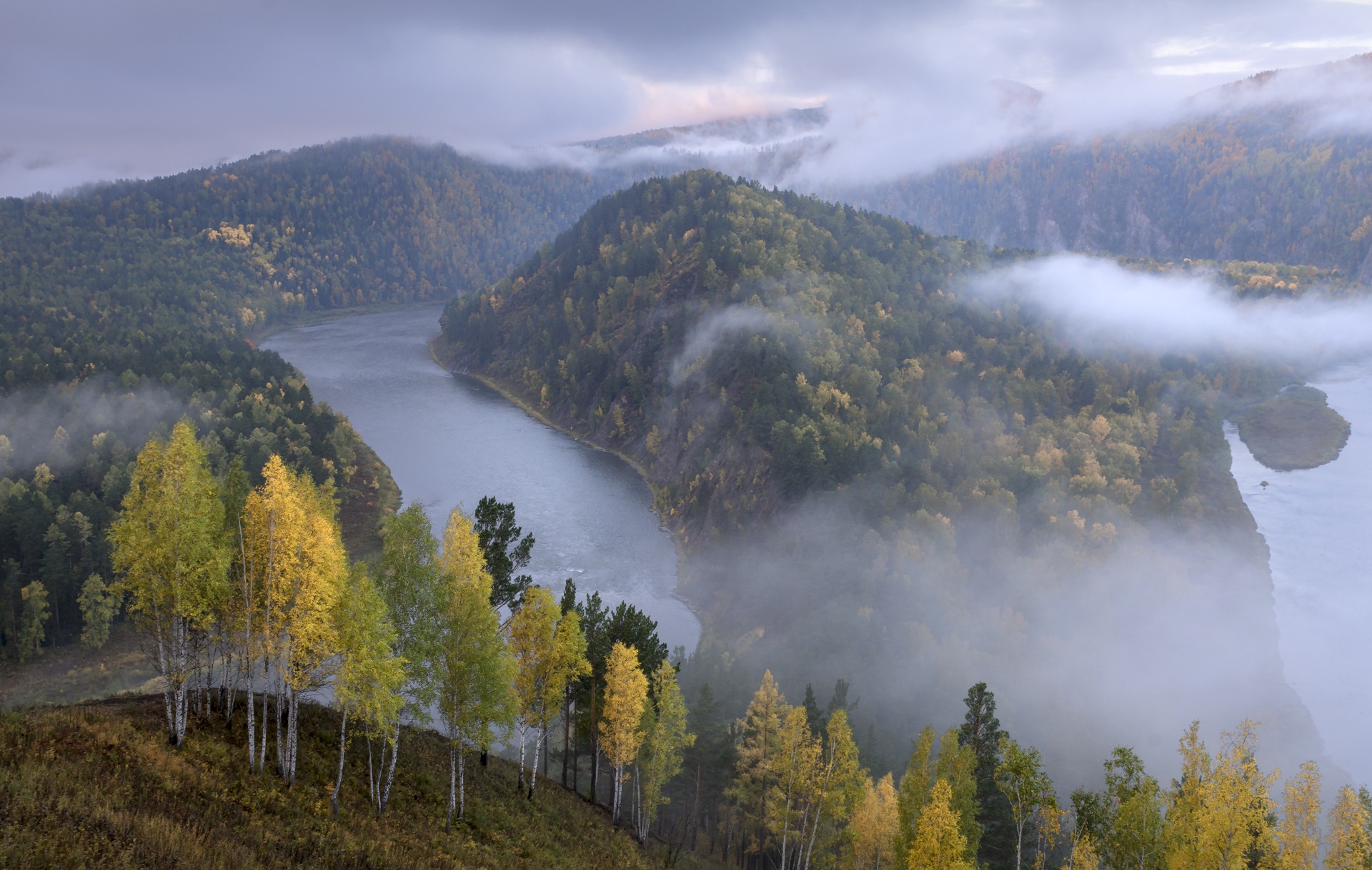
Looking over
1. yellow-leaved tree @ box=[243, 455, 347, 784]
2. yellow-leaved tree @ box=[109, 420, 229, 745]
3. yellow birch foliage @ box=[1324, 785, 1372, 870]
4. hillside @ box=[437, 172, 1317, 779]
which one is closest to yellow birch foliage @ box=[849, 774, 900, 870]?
hillside @ box=[437, 172, 1317, 779]

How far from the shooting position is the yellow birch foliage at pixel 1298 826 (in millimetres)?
28266

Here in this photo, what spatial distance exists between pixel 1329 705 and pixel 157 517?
104m

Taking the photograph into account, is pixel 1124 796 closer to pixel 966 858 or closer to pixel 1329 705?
pixel 966 858

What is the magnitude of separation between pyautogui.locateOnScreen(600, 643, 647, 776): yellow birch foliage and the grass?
420cm

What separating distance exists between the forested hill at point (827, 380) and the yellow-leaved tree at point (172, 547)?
3133 inches

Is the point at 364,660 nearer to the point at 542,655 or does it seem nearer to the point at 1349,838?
the point at 542,655

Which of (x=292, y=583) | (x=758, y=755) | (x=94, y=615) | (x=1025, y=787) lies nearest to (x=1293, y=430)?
(x=758, y=755)

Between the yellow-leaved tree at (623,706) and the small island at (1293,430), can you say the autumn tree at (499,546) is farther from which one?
the small island at (1293,430)

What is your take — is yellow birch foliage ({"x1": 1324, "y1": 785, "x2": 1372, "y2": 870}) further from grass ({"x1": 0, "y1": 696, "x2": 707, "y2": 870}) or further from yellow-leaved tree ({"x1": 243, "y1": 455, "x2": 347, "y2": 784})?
yellow-leaved tree ({"x1": 243, "y1": 455, "x2": 347, "y2": 784})

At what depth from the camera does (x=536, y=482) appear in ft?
415

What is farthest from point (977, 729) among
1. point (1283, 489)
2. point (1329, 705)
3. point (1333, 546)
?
point (1283, 489)

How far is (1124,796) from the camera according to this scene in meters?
30.7

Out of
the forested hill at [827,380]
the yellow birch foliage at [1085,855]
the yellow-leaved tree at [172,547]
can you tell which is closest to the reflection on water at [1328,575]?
the forested hill at [827,380]

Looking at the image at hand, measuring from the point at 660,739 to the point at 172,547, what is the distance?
26.9m
